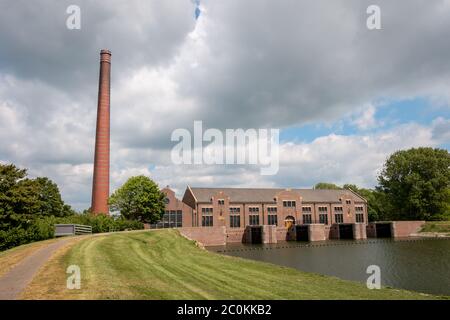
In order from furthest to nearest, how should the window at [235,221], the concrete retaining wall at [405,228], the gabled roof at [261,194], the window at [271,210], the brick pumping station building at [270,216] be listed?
the window at [271,210], the concrete retaining wall at [405,228], the gabled roof at [261,194], the window at [235,221], the brick pumping station building at [270,216]

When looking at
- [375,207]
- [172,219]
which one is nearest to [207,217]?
[172,219]

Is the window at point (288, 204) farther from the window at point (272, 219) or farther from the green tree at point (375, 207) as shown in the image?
the green tree at point (375, 207)

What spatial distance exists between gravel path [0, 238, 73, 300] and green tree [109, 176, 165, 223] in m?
44.9

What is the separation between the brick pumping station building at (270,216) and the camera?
251 feet

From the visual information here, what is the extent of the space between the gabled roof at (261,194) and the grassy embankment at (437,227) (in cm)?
1561

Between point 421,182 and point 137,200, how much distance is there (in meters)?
63.2

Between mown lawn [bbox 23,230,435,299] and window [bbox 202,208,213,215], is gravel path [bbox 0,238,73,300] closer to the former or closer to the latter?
mown lawn [bbox 23,230,435,299]

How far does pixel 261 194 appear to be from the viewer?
8512 centimetres

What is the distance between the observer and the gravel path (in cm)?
1219

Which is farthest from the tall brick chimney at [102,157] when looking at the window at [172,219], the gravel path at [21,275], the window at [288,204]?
the gravel path at [21,275]

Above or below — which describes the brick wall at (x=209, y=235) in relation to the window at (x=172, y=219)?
below

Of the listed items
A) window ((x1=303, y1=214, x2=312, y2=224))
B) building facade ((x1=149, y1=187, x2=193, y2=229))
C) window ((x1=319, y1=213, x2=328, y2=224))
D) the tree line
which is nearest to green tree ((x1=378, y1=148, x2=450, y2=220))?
the tree line
